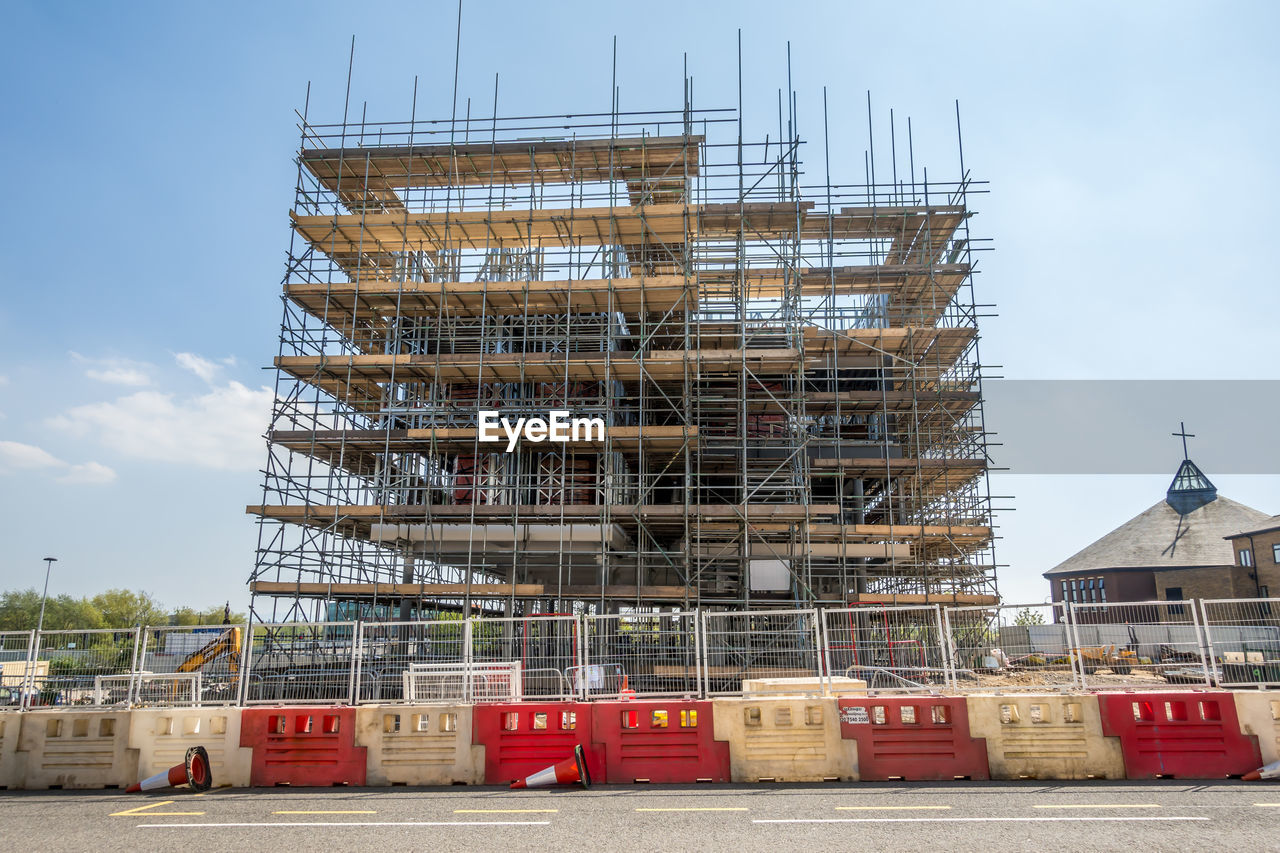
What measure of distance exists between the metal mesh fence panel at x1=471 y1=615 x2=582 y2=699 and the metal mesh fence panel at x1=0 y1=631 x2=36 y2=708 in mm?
6329

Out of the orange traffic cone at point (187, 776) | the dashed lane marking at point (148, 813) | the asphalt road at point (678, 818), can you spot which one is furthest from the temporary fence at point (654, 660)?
the dashed lane marking at point (148, 813)

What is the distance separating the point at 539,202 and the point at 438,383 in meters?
6.56

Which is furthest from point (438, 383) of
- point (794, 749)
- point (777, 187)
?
point (794, 749)

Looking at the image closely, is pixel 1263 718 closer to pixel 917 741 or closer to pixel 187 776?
pixel 917 741

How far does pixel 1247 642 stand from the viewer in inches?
486

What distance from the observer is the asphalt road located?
761 cm

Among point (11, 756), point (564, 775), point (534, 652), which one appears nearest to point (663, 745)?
point (564, 775)

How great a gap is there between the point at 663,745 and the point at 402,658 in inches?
181

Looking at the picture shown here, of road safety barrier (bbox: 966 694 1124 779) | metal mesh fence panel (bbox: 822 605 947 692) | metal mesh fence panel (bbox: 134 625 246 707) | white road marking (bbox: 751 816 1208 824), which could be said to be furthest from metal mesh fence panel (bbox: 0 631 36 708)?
road safety barrier (bbox: 966 694 1124 779)

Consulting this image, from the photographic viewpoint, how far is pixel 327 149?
27031 millimetres

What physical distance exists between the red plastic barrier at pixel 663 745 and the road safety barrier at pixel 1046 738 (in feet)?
10.3

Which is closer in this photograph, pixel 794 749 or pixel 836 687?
pixel 794 749

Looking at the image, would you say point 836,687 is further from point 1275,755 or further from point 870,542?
point 870,542

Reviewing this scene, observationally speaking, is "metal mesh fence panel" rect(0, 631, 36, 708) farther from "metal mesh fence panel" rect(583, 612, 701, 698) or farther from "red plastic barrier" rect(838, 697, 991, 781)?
"red plastic barrier" rect(838, 697, 991, 781)
